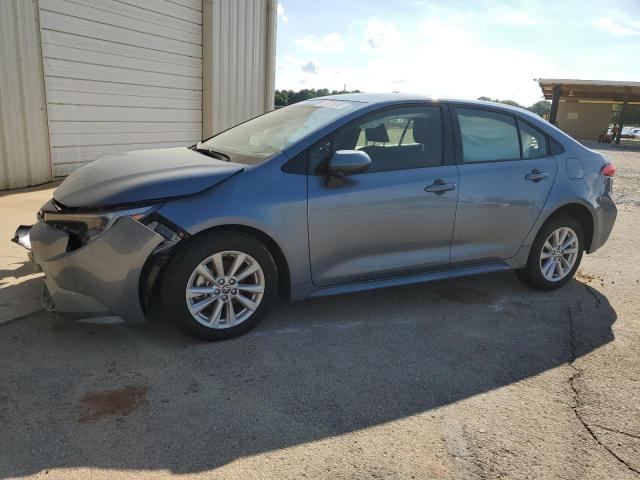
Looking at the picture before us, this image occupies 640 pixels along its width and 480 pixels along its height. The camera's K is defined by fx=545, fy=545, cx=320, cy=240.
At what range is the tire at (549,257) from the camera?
4.75 metres

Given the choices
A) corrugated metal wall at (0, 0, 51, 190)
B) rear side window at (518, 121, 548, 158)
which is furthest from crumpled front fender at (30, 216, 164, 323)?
corrugated metal wall at (0, 0, 51, 190)

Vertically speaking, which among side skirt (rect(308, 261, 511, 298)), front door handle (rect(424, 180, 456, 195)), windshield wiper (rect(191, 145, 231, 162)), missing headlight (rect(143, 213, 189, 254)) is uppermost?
windshield wiper (rect(191, 145, 231, 162))

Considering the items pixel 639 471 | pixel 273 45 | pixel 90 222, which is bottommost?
pixel 639 471

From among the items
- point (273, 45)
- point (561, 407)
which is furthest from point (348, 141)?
point (273, 45)

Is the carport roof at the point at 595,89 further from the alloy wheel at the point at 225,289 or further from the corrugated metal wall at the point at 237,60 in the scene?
the alloy wheel at the point at 225,289

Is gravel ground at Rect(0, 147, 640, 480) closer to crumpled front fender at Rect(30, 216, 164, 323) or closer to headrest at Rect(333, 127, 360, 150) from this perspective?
crumpled front fender at Rect(30, 216, 164, 323)

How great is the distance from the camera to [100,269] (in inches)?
124

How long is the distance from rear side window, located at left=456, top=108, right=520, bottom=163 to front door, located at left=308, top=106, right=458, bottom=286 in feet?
0.78

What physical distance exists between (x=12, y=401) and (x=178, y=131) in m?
8.25

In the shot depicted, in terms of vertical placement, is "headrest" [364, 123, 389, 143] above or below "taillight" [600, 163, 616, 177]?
above

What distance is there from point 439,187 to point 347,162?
872mm

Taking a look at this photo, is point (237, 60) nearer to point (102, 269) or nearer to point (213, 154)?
point (213, 154)

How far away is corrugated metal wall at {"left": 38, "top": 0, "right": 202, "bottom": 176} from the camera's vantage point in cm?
781

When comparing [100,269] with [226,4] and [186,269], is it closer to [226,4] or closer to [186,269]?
[186,269]
